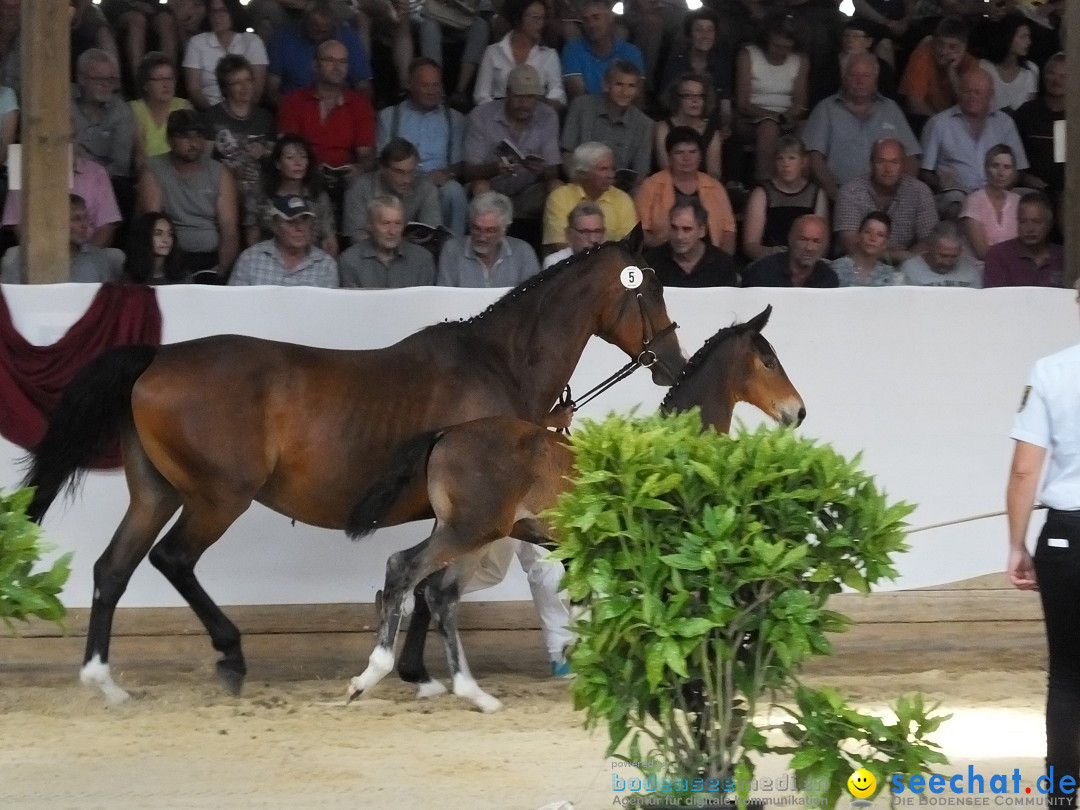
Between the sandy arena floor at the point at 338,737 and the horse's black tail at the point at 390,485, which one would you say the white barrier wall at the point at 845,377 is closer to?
the sandy arena floor at the point at 338,737

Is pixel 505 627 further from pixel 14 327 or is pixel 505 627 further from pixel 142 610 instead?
pixel 14 327

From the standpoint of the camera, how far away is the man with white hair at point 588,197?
27.8 ft

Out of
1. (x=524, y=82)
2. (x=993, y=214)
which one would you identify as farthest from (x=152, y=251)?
(x=993, y=214)

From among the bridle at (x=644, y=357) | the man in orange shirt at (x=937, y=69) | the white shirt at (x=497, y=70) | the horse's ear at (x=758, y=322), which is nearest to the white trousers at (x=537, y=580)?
the bridle at (x=644, y=357)

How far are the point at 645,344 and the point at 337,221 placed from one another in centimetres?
245

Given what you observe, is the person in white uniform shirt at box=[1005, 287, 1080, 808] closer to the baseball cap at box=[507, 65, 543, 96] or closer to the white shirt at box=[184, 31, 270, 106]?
the baseball cap at box=[507, 65, 543, 96]

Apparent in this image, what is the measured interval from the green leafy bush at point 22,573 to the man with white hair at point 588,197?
4.63 meters

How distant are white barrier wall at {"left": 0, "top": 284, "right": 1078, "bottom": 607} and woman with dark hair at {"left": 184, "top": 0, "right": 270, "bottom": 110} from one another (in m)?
2.45

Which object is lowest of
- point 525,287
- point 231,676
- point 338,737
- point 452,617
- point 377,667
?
point 338,737

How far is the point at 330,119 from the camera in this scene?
351 inches

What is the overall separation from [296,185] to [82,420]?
2.26 m

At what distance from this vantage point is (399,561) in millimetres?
6211

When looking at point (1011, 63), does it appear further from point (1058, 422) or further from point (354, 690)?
point (1058, 422)

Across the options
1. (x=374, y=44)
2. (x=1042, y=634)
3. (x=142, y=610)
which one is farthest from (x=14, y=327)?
(x=1042, y=634)
